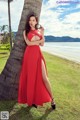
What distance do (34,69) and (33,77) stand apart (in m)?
0.19

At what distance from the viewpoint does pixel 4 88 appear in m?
8.45

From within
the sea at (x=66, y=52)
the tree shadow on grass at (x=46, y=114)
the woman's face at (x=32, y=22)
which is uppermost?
the woman's face at (x=32, y=22)

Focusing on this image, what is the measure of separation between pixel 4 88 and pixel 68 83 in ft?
12.2

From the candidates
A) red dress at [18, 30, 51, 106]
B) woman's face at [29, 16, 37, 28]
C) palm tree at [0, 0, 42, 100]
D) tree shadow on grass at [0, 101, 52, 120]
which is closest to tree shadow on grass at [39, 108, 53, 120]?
tree shadow on grass at [0, 101, 52, 120]

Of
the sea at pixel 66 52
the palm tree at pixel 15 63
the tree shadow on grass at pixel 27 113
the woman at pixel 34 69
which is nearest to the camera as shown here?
the tree shadow on grass at pixel 27 113

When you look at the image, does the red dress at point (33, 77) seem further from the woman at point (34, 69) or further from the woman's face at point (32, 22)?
the woman's face at point (32, 22)

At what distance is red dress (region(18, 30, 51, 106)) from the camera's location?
7520 millimetres

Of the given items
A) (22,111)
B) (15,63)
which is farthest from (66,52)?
(22,111)

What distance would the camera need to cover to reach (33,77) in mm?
7562

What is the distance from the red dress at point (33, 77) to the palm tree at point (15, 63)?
1.83ft

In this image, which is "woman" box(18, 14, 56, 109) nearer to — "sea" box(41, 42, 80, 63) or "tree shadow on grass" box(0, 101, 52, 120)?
"tree shadow on grass" box(0, 101, 52, 120)

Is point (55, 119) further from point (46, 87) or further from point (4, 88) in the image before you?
point (4, 88)

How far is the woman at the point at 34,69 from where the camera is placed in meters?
7.52

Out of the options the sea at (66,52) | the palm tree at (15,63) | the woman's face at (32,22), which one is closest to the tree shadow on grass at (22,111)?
the palm tree at (15,63)
